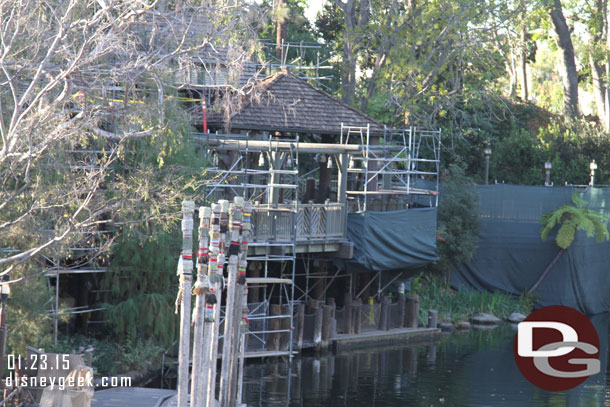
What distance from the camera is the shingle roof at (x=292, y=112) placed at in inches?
1104

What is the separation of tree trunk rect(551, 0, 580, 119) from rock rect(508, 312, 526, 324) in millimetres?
13546

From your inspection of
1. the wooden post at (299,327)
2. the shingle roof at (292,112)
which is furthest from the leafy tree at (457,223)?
the wooden post at (299,327)

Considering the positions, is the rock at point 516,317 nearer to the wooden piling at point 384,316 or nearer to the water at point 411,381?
the water at point 411,381

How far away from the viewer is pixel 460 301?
1304 inches

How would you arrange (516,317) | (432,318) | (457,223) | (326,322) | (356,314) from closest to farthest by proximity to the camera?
(326,322) < (356,314) < (432,318) < (457,223) < (516,317)

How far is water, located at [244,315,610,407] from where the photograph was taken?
21.7 metres

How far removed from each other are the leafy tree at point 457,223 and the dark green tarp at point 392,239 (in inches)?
88.0

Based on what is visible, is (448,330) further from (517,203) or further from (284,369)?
(284,369)

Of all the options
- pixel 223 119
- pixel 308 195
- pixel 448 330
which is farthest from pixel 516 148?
pixel 223 119

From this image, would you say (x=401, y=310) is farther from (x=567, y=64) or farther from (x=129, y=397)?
(x=567, y=64)

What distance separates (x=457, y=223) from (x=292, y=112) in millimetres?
6966

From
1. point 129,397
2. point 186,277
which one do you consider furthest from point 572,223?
point 186,277

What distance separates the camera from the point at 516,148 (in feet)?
131

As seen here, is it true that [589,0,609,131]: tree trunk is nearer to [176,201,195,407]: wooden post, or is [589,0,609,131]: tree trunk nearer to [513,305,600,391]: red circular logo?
[513,305,600,391]: red circular logo
